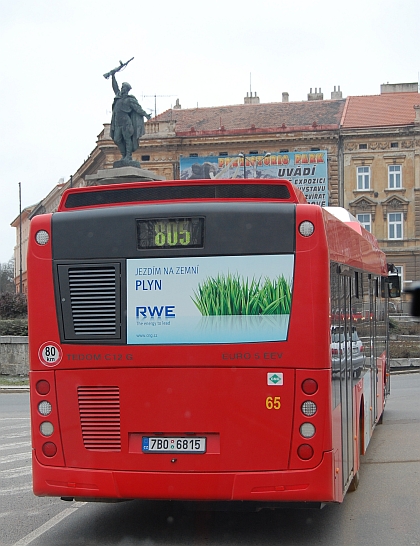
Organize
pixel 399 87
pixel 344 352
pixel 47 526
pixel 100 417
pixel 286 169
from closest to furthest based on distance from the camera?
pixel 100 417, pixel 47 526, pixel 344 352, pixel 286 169, pixel 399 87

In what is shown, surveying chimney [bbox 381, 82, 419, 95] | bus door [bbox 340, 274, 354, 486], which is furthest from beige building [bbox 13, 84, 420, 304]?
bus door [bbox 340, 274, 354, 486]

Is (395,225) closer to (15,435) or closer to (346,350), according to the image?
(15,435)

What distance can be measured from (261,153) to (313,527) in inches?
2628

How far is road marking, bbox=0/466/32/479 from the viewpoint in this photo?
426 inches

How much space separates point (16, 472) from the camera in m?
11.1

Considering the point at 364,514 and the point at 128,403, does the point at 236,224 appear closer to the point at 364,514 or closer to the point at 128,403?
the point at 128,403

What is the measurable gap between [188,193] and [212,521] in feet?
9.73

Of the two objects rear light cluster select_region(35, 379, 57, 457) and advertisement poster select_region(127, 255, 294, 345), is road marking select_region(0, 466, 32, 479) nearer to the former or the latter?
rear light cluster select_region(35, 379, 57, 457)

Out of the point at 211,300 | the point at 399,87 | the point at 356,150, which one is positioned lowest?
the point at 211,300

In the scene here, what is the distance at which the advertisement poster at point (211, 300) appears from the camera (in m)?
7.00

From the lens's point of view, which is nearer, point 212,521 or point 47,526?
point 47,526

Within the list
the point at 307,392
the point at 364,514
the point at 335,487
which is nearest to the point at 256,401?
the point at 307,392

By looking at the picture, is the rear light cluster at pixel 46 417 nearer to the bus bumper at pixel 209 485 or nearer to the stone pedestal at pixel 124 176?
the bus bumper at pixel 209 485

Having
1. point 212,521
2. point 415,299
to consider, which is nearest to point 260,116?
point 212,521
